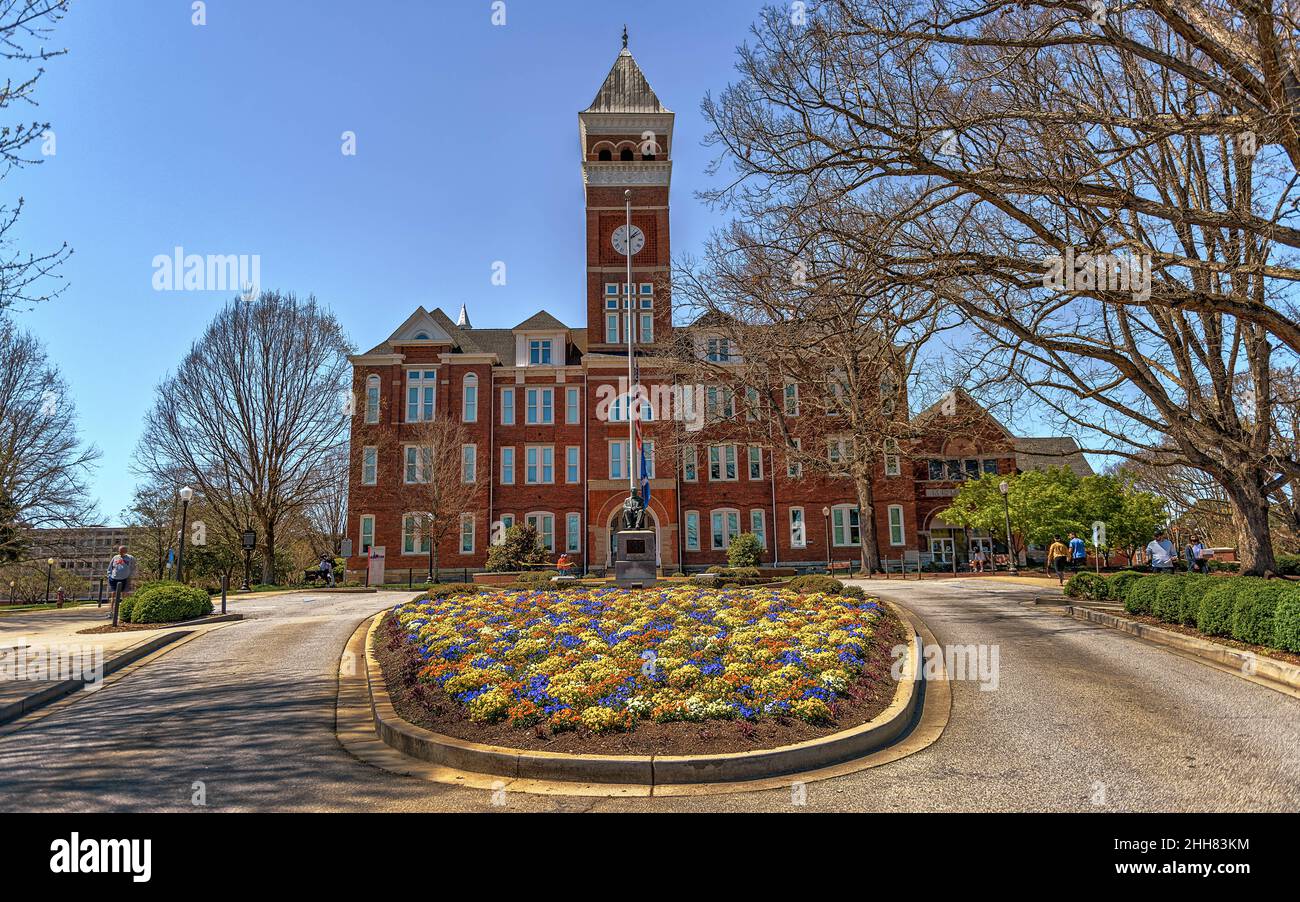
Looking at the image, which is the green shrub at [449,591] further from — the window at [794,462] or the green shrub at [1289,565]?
the green shrub at [1289,565]

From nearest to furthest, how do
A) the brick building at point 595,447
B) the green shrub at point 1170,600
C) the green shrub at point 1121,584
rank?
the green shrub at point 1170,600 → the green shrub at point 1121,584 → the brick building at point 595,447

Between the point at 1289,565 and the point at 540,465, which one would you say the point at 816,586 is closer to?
the point at 1289,565

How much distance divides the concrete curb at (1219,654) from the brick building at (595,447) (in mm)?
30041

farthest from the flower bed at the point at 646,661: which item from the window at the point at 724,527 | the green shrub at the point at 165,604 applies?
the window at the point at 724,527

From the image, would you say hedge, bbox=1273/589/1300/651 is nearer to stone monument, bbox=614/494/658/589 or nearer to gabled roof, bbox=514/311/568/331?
stone monument, bbox=614/494/658/589

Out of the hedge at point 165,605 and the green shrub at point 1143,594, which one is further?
the hedge at point 165,605

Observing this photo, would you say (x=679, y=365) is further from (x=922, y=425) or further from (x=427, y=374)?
(x=427, y=374)

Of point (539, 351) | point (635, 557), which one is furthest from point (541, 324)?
point (635, 557)

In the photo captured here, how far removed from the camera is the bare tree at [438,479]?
1522 inches

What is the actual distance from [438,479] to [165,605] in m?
21.6

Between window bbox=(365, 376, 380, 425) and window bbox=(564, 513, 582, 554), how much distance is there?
11.9 m

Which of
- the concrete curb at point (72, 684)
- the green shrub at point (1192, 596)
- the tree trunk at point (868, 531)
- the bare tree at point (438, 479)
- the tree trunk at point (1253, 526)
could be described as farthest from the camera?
the bare tree at point (438, 479)

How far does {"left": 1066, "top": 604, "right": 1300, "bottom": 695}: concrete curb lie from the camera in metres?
9.34
